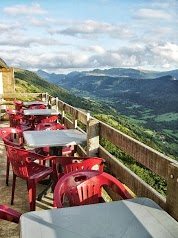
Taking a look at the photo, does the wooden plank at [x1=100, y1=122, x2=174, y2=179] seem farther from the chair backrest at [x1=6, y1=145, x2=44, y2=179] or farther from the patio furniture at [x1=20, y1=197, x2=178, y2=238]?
the chair backrest at [x1=6, y1=145, x2=44, y2=179]

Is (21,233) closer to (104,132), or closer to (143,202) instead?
(143,202)

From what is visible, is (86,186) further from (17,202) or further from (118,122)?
(118,122)

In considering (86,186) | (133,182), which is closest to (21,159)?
(86,186)

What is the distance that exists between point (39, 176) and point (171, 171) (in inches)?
71.3

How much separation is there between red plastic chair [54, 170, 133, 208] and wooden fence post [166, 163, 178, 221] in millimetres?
430

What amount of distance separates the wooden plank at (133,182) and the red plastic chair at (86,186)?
231 mm

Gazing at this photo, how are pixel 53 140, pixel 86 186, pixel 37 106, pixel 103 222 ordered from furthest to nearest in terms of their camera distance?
pixel 37 106 → pixel 53 140 → pixel 86 186 → pixel 103 222

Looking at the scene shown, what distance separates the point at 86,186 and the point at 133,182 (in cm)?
53

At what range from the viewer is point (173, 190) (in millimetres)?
2062

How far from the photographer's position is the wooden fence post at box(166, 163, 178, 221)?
203 centimetres

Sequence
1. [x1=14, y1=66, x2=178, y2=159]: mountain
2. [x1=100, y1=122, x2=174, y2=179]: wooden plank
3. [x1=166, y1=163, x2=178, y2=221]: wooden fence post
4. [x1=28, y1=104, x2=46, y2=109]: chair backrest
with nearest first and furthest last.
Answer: [x1=166, y1=163, x2=178, y2=221]: wooden fence post < [x1=100, y1=122, x2=174, y2=179]: wooden plank < [x1=28, y1=104, x2=46, y2=109]: chair backrest < [x1=14, y1=66, x2=178, y2=159]: mountain

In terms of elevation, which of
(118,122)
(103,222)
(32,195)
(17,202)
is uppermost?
(103,222)

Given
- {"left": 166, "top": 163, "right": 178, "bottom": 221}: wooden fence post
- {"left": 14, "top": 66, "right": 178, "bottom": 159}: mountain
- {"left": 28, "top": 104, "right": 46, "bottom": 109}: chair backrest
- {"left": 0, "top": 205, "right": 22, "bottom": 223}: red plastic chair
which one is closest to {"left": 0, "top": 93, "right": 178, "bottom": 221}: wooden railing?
{"left": 166, "top": 163, "right": 178, "bottom": 221}: wooden fence post

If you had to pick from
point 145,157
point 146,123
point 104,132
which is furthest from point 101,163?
point 146,123
